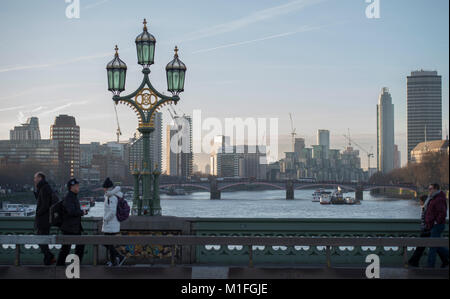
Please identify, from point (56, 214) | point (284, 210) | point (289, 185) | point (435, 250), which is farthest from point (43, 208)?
point (289, 185)

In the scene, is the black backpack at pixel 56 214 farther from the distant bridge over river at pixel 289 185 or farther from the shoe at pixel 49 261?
the distant bridge over river at pixel 289 185

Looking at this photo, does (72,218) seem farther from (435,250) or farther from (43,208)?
(435,250)

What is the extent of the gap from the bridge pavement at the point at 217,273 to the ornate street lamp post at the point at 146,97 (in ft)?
10.8

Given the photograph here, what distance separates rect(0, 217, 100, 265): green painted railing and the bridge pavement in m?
1.59

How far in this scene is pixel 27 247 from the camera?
13523 mm

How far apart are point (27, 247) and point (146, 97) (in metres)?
4.59

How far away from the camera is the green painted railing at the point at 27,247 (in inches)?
503

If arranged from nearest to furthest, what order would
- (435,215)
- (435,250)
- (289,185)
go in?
(435,250) → (435,215) → (289,185)

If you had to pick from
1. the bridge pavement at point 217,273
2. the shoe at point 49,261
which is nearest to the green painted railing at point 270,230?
the shoe at point 49,261

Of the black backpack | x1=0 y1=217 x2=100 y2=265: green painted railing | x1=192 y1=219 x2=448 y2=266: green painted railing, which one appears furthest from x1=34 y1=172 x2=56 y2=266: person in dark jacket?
x1=192 y1=219 x2=448 y2=266: green painted railing

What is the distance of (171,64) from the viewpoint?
15344 mm
